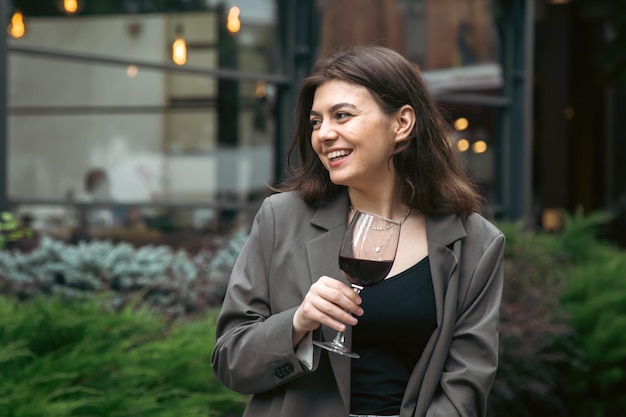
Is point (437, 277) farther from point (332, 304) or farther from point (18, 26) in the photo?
point (18, 26)

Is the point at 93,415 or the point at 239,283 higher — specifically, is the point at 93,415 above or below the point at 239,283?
below

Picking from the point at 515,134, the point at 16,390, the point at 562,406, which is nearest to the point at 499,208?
the point at 515,134

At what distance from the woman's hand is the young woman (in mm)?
126

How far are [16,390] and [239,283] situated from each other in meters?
1.81

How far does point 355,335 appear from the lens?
268 cm

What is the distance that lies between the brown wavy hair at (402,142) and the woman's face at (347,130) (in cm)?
3

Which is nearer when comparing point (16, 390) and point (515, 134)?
point (16, 390)

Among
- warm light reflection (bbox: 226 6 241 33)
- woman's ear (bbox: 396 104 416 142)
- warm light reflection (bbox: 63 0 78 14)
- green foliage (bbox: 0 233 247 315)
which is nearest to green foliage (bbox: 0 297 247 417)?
green foliage (bbox: 0 233 247 315)

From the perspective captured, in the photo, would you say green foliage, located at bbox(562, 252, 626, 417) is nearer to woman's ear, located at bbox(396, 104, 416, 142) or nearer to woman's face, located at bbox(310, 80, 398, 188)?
woman's ear, located at bbox(396, 104, 416, 142)

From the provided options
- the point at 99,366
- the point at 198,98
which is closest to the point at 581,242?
the point at 198,98

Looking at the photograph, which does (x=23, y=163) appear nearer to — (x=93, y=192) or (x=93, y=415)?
Result: (x=93, y=192)

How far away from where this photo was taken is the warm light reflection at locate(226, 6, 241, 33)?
32.2ft

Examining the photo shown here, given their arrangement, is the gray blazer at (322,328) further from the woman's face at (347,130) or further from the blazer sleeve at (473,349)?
the woman's face at (347,130)

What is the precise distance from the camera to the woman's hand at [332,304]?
2.37m
